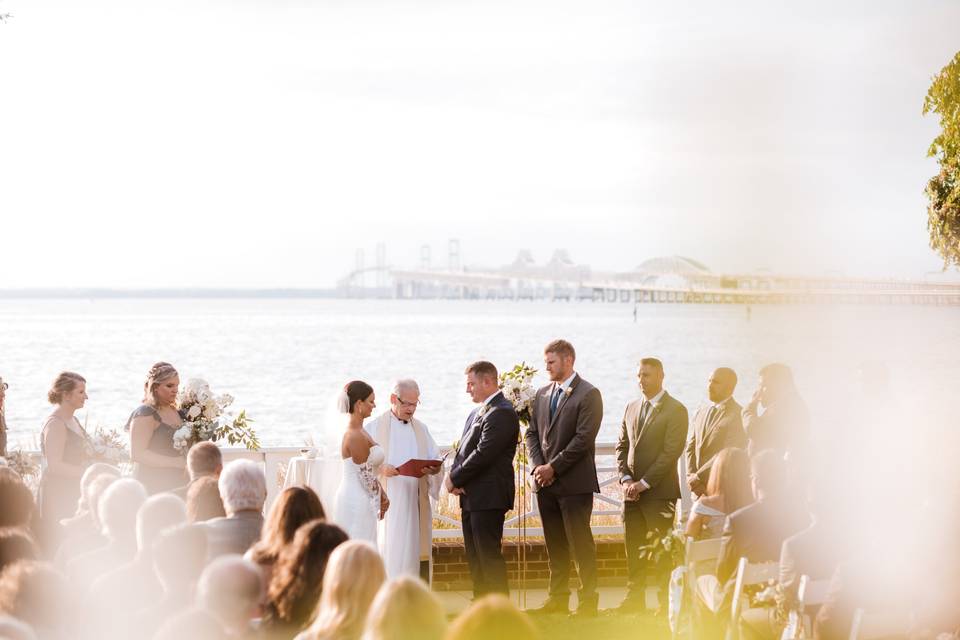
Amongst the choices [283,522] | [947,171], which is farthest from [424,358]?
[283,522]

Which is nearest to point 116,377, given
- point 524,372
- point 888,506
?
point 524,372

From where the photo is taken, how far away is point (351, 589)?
4.08 metres

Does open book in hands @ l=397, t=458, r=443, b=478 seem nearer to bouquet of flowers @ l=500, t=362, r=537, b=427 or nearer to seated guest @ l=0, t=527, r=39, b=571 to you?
bouquet of flowers @ l=500, t=362, r=537, b=427

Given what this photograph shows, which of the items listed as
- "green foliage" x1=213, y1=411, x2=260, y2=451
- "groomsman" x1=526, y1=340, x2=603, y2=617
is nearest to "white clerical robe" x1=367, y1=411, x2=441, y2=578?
"groomsman" x1=526, y1=340, x2=603, y2=617

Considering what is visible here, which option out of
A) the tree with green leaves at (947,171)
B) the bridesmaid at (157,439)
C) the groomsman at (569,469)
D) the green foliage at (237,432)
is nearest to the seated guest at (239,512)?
the bridesmaid at (157,439)

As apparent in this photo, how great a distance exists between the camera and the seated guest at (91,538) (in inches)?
220

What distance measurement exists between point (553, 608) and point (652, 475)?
118cm

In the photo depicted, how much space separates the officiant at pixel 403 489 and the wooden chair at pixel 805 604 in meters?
3.23

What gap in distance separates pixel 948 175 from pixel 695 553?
6.10 meters

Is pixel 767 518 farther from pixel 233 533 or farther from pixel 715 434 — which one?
pixel 233 533

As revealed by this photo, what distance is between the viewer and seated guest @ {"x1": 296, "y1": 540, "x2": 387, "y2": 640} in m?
4.08

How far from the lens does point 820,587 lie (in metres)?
5.58

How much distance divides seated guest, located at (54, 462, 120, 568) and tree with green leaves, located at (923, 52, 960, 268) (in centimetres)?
777

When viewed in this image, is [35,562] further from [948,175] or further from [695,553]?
[948,175]
